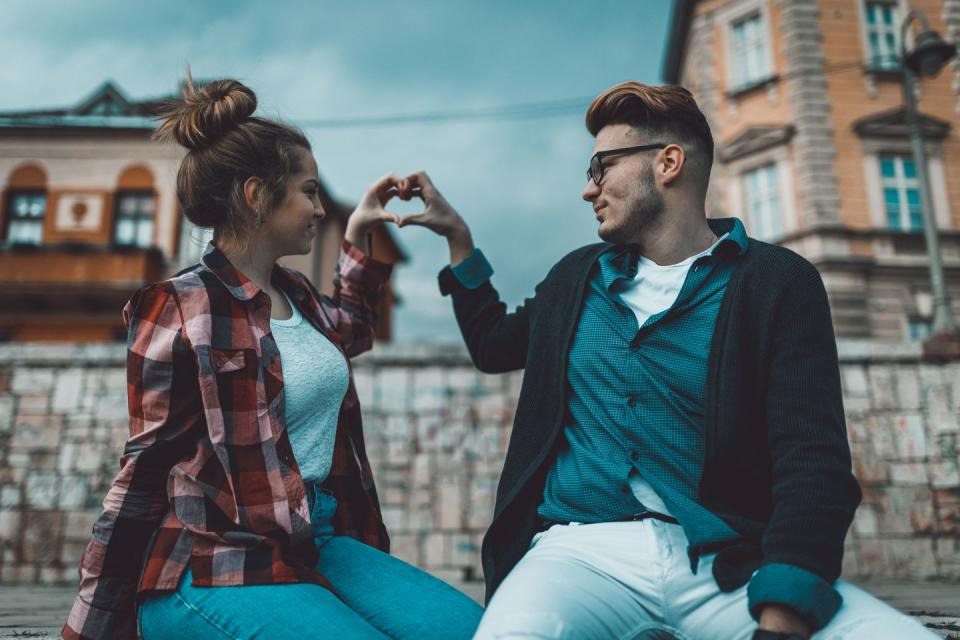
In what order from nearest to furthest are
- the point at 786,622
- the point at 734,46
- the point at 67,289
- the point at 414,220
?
the point at 786,622, the point at 414,220, the point at 67,289, the point at 734,46

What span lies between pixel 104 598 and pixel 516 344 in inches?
53.0

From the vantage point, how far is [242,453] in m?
1.73

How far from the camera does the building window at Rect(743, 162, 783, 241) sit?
1534 cm

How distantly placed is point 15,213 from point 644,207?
1582cm

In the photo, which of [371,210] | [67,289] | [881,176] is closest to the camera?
[371,210]

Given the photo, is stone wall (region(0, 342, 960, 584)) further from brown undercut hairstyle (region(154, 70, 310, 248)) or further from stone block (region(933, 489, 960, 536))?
brown undercut hairstyle (region(154, 70, 310, 248))

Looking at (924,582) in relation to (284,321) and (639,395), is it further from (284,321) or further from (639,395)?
(284,321)

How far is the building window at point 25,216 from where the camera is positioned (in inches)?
553

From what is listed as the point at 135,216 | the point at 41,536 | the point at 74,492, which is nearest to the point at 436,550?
the point at 74,492

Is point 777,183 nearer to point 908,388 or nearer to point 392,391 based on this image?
point 908,388

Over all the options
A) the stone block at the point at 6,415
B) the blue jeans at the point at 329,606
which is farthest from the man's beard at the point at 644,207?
the stone block at the point at 6,415

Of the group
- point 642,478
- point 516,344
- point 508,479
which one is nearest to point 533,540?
point 508,479

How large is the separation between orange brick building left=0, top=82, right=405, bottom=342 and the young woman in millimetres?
11420

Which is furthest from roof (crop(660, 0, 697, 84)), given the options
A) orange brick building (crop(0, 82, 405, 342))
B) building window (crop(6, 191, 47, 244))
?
building window (crop(6, 191, 47, 244))
